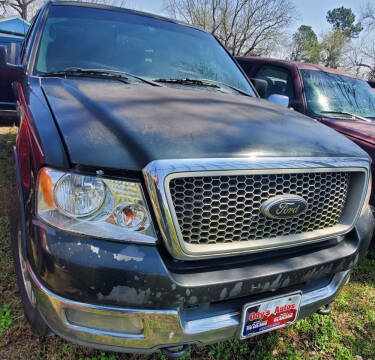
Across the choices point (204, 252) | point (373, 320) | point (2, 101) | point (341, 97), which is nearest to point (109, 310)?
point (204, 252)

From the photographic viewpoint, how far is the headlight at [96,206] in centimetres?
133

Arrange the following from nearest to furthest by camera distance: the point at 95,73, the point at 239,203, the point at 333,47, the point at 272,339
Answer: the point at 239,203, the point at 272,339, the point at 95,73, the point at 333,47

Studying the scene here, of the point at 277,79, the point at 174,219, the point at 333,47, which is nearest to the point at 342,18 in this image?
the point at 333,47

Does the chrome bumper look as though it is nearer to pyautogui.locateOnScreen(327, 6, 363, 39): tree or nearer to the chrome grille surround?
the chrome grille surround

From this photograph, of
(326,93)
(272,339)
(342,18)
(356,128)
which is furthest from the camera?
(342,18)

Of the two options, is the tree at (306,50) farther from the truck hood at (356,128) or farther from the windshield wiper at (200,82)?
the windshield wiper at (200,82)

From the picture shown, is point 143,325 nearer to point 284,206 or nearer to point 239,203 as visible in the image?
point 239,203

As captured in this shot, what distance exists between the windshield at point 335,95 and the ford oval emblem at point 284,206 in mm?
2943

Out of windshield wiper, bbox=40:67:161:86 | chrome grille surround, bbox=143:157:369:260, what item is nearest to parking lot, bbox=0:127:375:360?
chrome grille surround, bbox=143:157:369:260

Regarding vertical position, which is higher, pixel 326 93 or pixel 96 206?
pixel 326 93

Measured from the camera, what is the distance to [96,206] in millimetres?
1348

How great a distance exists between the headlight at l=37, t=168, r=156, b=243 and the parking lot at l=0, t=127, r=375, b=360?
2.95 feet

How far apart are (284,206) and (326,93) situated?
11.4 ft

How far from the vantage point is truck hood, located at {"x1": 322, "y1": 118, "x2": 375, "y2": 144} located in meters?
3.40
